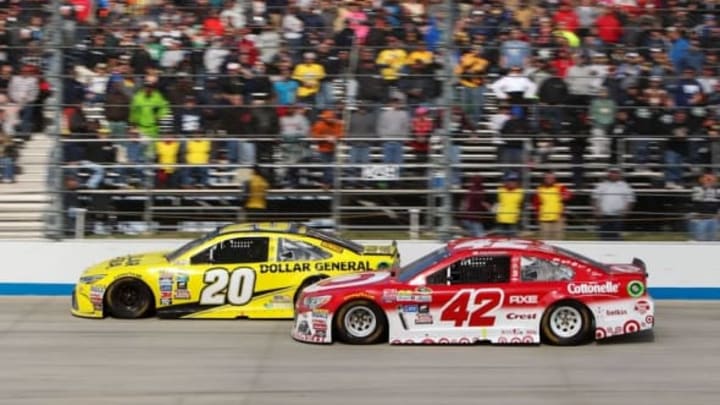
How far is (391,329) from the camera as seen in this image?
43.5ft

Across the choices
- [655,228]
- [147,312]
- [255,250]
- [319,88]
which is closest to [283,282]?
Result: [255,250]

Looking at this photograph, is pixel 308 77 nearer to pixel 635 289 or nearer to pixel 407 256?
pixel 407 256

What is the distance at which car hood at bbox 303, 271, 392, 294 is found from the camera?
13344mm

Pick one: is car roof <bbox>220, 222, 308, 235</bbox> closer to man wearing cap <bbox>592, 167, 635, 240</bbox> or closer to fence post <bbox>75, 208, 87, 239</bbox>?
fence post <bbox>75, 208, 87, 239</bbox>

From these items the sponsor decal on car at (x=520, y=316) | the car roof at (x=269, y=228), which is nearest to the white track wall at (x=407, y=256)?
the car roof at (x=269, y=228)

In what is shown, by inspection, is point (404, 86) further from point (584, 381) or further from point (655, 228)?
point (584, 381)

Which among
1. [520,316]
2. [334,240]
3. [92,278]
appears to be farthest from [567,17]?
[92,278]

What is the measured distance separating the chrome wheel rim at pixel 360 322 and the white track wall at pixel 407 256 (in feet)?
12.0

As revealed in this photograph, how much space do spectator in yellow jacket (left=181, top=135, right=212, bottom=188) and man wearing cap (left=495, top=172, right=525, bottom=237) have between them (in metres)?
4.23

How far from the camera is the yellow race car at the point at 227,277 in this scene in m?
14.7

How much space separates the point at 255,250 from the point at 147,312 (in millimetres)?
1549

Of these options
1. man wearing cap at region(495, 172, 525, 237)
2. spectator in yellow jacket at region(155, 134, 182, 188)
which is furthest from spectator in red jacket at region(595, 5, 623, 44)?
spectator in yellow jacket at region(155, 134, 182, 188)

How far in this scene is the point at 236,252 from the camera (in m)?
14.9

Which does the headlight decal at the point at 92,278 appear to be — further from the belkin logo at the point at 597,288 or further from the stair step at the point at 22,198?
the belkin logo at the point at 597,288
